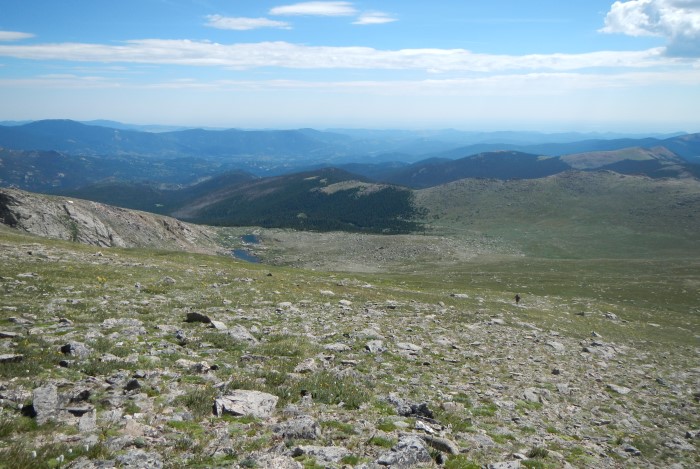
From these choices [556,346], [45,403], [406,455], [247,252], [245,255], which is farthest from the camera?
[247,252]

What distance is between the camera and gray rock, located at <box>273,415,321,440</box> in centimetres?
1085

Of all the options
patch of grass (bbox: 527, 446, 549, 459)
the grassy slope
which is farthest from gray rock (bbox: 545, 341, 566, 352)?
the grassy slope

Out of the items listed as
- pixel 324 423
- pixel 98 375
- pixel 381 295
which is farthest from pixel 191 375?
pixel 381 295

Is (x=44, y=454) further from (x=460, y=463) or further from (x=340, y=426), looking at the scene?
(x=460, y=463)

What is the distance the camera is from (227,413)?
11.7 metres

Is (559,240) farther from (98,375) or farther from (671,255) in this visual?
(98,375)

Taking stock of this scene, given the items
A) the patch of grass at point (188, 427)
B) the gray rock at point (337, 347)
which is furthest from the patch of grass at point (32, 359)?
the gray rock at point (337, 347)

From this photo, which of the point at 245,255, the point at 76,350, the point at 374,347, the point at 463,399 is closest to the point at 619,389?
the point at 463,399

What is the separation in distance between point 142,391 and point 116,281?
768 inches

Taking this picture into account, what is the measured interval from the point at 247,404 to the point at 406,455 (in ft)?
16.1

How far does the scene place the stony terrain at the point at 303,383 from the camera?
10.2m

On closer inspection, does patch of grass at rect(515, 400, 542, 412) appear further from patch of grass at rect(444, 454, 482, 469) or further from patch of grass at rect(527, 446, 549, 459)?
patch of grass at rect(444, 454, 482, 469)

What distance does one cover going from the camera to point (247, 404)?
481 inches

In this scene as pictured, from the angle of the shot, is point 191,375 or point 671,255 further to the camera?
point 671,255
